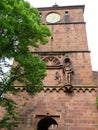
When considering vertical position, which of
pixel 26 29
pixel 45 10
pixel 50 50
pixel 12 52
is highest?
pixel 45 10

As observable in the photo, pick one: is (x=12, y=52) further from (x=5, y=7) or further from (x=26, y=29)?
(x=5, y=7)

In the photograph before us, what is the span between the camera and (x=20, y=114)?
16.3 m

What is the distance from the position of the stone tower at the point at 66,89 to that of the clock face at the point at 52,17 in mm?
1489

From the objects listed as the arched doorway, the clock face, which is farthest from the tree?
the clock face

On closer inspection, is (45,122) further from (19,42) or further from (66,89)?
(19,42)

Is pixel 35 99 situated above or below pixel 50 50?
below

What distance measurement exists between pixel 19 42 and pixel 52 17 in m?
12.6

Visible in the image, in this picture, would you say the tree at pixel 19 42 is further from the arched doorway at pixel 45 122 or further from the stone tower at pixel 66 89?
the arched doorway at pixel 45 122

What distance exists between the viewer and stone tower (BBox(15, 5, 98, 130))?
16.0m

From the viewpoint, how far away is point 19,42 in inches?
475

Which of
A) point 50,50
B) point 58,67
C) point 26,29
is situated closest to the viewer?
point 26,29

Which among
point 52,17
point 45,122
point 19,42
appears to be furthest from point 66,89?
point 52,17

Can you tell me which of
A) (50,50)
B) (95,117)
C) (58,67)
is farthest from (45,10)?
(95,117)

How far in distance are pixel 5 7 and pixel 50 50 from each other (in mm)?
9643
